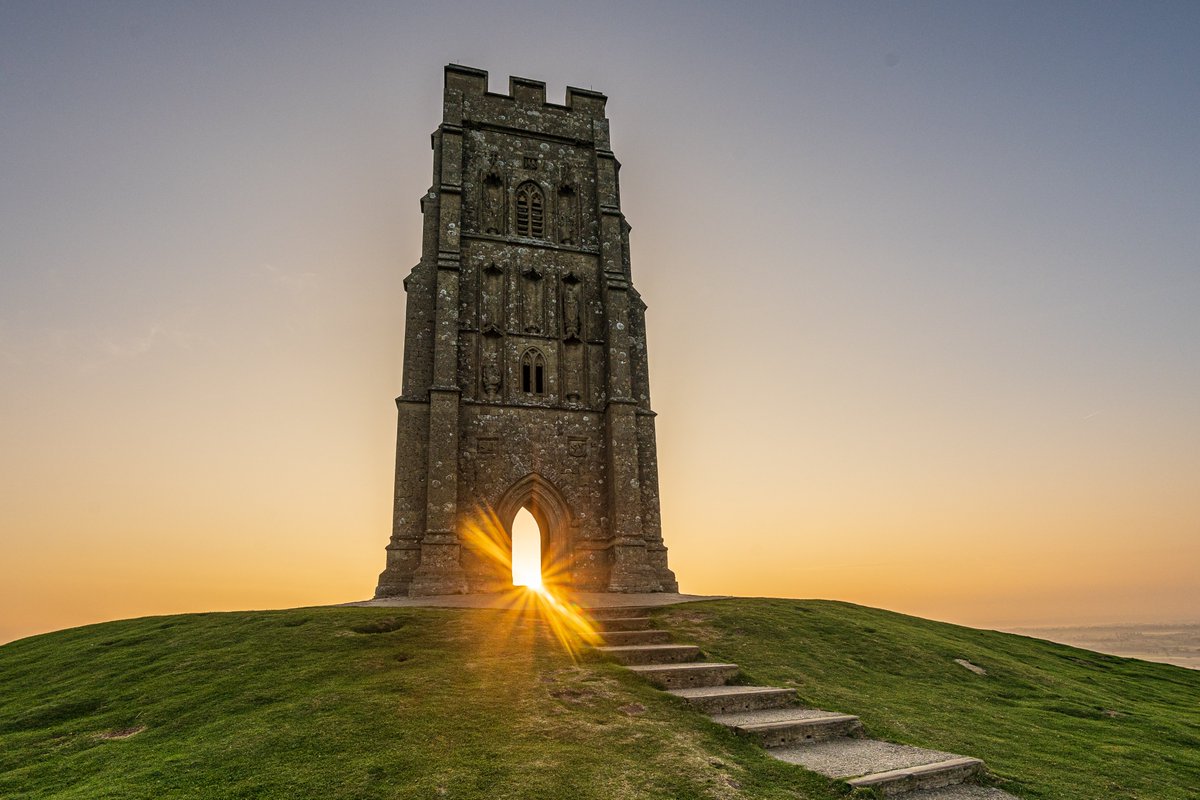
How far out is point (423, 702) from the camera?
28.6ft

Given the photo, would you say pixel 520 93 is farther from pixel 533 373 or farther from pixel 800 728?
pixel 800 728

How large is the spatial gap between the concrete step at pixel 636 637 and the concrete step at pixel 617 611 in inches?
63.8

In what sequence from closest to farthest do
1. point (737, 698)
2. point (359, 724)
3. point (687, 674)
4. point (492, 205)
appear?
point (359, 724) → point (737, 698) → point (687, 674) → point (492, 205)

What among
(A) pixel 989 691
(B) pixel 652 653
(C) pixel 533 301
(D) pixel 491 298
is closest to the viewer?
(B) pixel 652 653

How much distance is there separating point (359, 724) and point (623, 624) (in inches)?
272

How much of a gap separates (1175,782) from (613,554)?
667 inches

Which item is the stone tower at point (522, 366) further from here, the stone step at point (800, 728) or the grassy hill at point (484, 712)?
the stone step at point (800, 728)

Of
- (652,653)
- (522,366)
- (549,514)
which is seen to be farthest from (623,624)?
(522,366)

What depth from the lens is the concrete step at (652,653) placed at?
1134cm

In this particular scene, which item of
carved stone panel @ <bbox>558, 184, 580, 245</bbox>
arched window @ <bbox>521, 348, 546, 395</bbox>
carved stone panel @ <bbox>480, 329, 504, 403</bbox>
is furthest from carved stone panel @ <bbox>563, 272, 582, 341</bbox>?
carved stone panel @ <bbox>480, 329, 504, 403</bbox>

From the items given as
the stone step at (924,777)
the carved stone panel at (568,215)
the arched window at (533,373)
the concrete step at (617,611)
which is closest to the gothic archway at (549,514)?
the arched window at (533,373)

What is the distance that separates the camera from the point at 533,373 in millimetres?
25531

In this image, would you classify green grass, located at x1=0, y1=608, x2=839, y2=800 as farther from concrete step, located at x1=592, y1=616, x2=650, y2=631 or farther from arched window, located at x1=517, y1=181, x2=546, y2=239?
arched window, located at x1=517, y1=181, x2=546, y2=239

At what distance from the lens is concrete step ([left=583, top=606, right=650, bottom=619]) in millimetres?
14791
